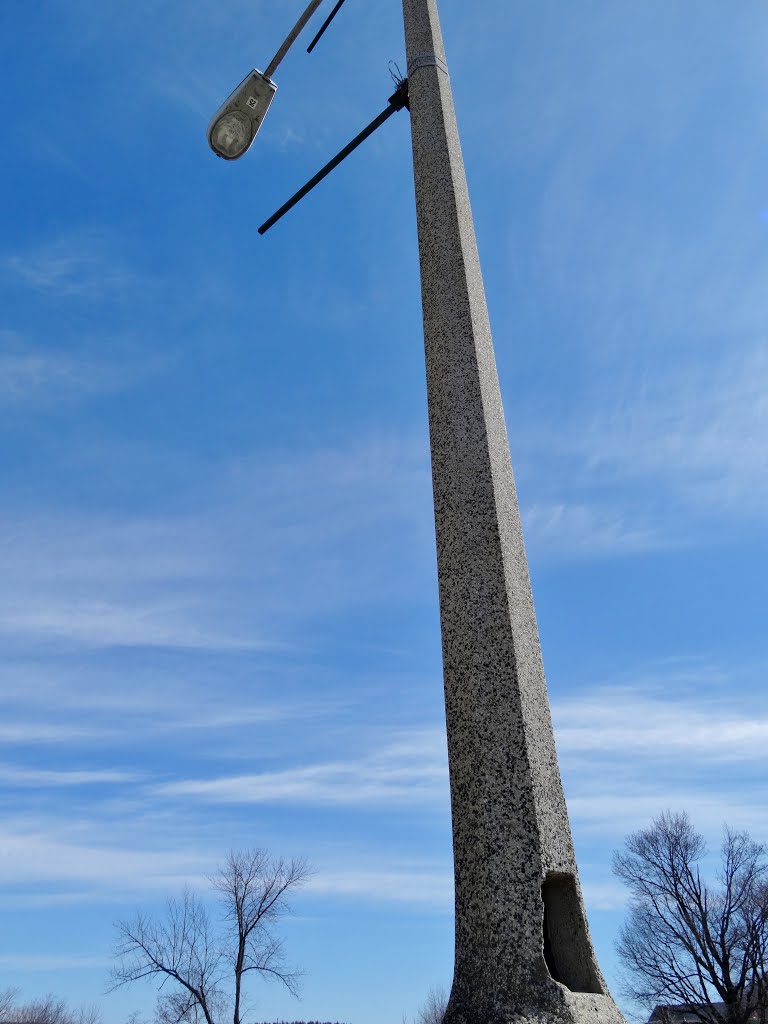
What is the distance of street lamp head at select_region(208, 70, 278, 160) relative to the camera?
4.56 metres

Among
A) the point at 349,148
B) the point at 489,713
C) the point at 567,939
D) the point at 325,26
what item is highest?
the point at 325,26

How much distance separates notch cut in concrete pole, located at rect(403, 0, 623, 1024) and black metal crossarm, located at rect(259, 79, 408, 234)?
118cm

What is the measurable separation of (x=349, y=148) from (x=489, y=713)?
3.59 m

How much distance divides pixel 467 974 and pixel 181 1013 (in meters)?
33.7

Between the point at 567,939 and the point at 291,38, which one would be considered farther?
the point at 291,38

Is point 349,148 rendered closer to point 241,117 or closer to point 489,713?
point 241,117

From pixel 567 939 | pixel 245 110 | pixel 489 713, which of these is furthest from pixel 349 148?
pixel 567 939

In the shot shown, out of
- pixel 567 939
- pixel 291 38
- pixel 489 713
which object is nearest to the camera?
pixel 567 939

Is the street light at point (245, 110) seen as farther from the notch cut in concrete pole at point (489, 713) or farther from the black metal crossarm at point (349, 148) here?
the notch cut in concrete pole at point (489, 713)

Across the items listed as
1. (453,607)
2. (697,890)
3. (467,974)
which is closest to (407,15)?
(453,607)

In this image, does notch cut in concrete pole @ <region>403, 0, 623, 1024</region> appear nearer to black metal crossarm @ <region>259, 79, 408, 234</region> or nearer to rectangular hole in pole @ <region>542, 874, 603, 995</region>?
rectangular hole in pole @ <region>542, 874, 603, 995</region>

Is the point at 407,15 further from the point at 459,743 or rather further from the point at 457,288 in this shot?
the point at 459,743

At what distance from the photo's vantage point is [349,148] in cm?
464

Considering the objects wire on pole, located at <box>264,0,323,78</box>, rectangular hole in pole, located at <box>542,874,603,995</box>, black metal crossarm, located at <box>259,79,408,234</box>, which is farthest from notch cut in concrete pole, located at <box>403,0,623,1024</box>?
wire on pole, located at <box>264,0,323,78</box>
